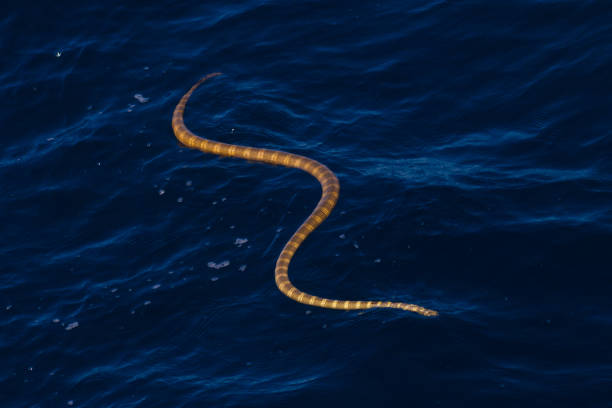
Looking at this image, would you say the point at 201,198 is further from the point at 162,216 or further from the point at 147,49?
the point at 147,49

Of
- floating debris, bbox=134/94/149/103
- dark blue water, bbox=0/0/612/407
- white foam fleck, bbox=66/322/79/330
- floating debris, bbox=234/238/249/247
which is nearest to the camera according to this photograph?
dark blue water, bbox=0/0/612/407

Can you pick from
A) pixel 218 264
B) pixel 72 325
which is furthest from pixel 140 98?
pixel 72 325

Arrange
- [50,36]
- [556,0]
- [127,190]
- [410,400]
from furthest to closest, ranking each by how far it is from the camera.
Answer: [50,36]
[556,0]
[127,190]
[410,400]

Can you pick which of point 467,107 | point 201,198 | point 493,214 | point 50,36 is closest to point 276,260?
point 201,198

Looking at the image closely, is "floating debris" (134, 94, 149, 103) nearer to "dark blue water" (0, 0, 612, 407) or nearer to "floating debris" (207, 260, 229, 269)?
"dark blue water" (0, 0, 612, 407)

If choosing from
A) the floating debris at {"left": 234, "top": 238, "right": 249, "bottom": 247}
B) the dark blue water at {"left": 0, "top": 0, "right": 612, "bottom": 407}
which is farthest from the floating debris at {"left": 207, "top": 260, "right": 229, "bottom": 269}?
the floating debris at {"left": 234, "top": 238, "right": 249, "bottom": 247}

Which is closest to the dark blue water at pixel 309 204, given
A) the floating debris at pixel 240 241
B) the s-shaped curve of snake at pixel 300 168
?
the floating debris at pixel 240 241

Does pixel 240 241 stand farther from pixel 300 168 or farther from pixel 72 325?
pixel 72 325
